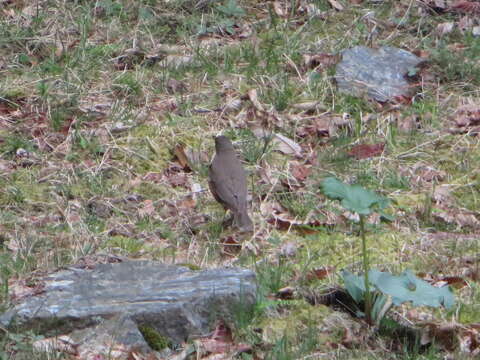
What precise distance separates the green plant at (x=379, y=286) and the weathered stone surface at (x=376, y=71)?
11.0ft

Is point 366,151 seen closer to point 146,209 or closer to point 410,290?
point 146,209

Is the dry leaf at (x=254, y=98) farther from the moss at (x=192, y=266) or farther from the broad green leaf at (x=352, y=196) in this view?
the broad green leaf at (x=352, y=196)

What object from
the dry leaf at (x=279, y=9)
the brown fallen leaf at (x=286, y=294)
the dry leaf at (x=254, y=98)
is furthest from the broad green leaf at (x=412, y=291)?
the dry leaf at (x=279, y=9)

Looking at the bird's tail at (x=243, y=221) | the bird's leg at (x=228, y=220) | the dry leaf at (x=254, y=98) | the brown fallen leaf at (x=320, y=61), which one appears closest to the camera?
the bird's tail at (x=243, y=221)

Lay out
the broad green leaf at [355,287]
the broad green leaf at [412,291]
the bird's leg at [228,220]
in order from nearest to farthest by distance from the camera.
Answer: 1. the broad green leaf at [412,291]
2. the broad green leaf at [355,287]
3. the bird's leg at [228,220]

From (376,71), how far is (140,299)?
410cm

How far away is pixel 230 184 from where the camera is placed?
604 centimetres

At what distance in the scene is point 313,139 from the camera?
23.9 ft

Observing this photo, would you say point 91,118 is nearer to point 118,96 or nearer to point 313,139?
point 118,96

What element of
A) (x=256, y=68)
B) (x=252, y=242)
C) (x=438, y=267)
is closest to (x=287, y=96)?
(x=256, y=68)

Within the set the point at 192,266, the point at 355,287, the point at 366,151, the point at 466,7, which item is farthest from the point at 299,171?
the point at 466,7

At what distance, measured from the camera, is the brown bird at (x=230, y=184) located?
593 cm

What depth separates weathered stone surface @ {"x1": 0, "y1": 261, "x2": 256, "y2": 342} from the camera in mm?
4422

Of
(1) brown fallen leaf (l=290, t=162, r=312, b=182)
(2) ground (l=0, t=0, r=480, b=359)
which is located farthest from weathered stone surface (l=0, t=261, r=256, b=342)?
(1) brown fallen leaf (l=290, t=162, r=312, b=182)
